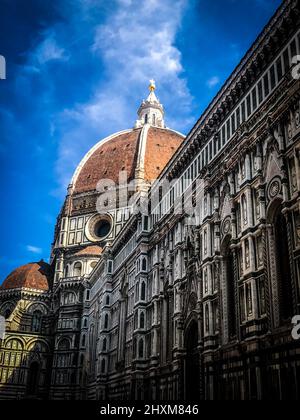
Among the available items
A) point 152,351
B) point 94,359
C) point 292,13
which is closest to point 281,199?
point 292,13

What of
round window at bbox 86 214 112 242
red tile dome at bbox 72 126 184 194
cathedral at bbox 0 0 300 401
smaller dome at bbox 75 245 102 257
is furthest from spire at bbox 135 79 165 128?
cathedral at bbox 0 0 300 401

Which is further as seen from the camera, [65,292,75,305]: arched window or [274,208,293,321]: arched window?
[65,292,75,305]: arched window

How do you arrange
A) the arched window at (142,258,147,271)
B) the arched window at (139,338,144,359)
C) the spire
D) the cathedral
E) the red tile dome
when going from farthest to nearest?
the spire, the red tile dome, the arched window at (142,258,147,271), the arched window at (139,338,144,359), the cathedral

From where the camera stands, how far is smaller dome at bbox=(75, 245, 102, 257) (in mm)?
70438

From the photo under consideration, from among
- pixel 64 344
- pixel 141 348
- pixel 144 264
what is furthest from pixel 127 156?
pixel 141 348

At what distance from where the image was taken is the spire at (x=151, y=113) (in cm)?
9681

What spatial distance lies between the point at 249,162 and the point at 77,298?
4761cm

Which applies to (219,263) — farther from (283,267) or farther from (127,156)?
(127,156)

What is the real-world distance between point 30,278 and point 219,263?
5217 cm

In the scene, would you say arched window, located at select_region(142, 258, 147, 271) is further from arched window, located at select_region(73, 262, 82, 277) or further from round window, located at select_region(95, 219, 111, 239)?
round window, located at select_region(95, 219, 111, 239)

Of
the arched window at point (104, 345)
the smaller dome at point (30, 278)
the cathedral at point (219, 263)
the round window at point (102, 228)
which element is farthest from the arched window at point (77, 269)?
the arched window at point (104, 345)

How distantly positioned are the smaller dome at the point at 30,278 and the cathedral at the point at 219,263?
1625 centimetres

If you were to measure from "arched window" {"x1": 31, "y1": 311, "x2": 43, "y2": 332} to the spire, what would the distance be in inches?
1665

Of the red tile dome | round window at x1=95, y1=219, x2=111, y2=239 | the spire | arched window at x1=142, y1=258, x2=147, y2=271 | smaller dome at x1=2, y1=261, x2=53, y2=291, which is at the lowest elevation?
arched window at x1=142, y1=258, x2=147, y2=271
